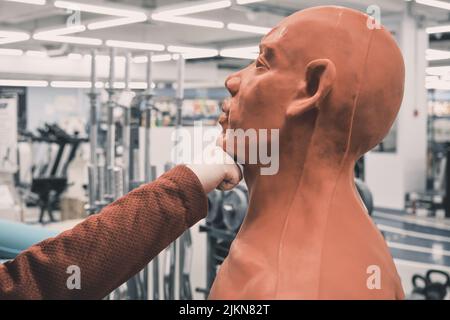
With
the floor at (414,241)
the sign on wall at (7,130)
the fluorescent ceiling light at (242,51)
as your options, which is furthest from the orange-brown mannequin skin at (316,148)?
the fluorescent ceiling light at (242,51)

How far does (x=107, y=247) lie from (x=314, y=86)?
1.39 ft

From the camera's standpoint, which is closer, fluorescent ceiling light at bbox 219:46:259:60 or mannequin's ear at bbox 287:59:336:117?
mannequin's ear at bbox 287:59:336:117

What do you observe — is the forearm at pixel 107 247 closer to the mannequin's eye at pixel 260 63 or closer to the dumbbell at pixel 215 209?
the mannequin's eye at pixel 260 63

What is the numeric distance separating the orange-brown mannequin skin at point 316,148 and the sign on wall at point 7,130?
120 inches

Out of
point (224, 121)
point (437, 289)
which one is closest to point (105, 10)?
point (437, 289)

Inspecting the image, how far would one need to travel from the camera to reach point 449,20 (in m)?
8.59

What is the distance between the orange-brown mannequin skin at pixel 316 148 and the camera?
0.90 metres

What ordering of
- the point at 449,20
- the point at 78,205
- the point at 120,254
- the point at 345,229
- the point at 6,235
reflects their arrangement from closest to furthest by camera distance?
the point at 120,254
the point at 345,229
the point at 6,235
the point at 78,205
the point at 449,20

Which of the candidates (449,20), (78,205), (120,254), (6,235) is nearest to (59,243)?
(120,254)

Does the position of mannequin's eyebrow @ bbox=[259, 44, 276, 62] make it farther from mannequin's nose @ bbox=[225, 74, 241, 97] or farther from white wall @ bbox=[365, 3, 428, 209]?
white wall @ bbox=[365, 3, 428, 209]

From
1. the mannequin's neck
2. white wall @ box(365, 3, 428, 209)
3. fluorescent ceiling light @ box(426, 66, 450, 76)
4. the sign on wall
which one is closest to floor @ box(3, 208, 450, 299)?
white wall @ box(365, 3, 428, 209)

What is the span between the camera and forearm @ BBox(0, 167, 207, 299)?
2.68 feet

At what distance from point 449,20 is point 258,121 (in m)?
8.64

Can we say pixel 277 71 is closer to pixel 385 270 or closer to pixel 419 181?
pixel 385 270
